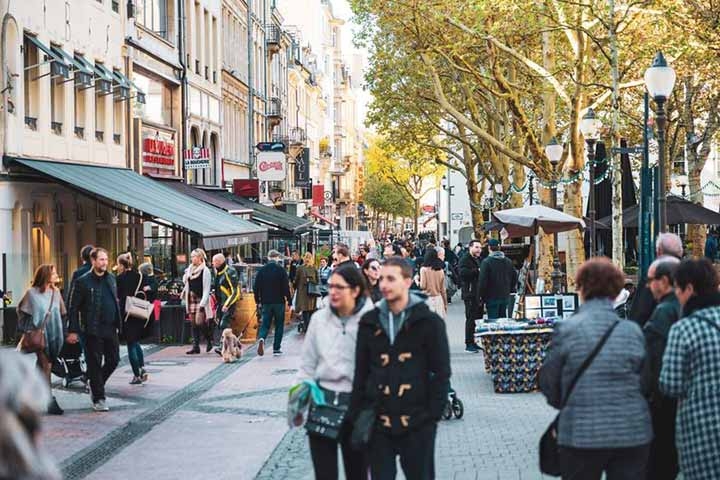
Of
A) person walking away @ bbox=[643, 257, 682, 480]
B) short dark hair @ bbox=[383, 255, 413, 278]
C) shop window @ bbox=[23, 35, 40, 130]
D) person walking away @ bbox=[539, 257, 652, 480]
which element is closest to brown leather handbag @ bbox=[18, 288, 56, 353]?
short dark hair @ bbox=[383, 255, 413, 278]

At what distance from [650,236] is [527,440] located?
7366 mm

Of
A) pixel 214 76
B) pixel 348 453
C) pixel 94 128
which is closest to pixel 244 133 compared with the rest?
pixel 214 76

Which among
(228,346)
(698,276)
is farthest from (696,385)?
(228,346)

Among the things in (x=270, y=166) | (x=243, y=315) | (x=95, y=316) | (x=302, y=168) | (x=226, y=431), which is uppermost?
(x=302, y=168)

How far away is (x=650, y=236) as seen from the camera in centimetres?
1809

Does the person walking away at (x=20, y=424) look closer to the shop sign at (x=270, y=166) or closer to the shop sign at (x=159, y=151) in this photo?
the shop sign at (x=159, y=151)

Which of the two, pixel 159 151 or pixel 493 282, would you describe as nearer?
pixel 493 282

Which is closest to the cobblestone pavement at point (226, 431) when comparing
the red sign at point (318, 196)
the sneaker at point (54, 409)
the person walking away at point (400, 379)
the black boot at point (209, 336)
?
the sneaker at point (54, 409)

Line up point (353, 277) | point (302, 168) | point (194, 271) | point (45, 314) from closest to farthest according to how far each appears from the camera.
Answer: point (353, 277) < point (45, 314) < point (194, 271) < point (302, 168)

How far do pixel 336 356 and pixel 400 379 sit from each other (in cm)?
56

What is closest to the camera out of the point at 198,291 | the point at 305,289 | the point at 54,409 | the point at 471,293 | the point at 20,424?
the point at 20,424

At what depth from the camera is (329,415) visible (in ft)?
22.4

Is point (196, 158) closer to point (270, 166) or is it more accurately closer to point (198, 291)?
point (270, 166)

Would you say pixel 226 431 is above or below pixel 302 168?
below
